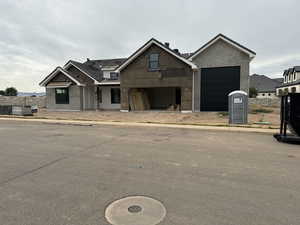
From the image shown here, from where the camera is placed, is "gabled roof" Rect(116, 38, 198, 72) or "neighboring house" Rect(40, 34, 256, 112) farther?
"neighboring house" Rect(40, 34, 256, 112)

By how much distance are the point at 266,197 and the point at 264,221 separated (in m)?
0.74

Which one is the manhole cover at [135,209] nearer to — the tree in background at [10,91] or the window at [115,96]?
the window at [115,96]

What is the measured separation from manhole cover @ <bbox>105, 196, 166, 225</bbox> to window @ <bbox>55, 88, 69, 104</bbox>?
21051 millimetres

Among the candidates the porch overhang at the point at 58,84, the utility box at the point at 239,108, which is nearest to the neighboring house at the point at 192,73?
the porch overhang at the point at 58,84

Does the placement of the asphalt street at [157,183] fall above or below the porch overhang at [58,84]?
below

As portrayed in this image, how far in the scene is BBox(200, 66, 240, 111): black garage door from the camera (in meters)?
17.3

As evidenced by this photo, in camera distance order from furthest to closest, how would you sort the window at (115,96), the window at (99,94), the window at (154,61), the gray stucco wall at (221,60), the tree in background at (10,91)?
the tree in background at (10,91), the window at (99,94), the window at (115,96), the window at (154,61), the gray stucco wall at (221,60)

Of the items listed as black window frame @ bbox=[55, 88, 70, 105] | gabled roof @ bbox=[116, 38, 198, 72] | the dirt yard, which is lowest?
the dirt yard

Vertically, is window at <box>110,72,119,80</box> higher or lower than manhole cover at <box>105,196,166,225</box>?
higher

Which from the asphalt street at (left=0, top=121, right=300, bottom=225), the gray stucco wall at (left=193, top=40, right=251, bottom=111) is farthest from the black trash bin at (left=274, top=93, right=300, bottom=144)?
the gray stucco wall at (left=193, top=40, right=251, bottom=111)

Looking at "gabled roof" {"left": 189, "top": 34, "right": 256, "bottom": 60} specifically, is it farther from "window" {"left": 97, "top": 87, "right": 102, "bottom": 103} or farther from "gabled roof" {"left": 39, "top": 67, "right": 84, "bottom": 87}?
"gabled roof" {"left": 39, "top": 67, "right": 84, "bottom": 87}

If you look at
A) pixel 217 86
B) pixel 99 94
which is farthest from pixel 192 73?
pixel 99 94

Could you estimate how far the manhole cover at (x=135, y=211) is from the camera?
2641mm

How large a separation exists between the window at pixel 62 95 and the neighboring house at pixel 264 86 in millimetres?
46274
